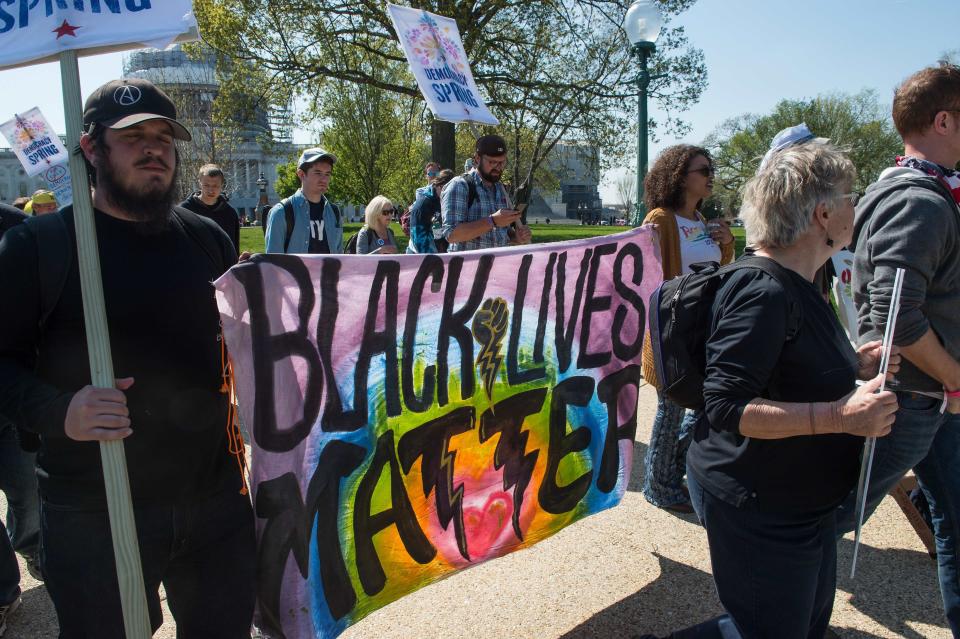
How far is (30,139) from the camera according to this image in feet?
26.3

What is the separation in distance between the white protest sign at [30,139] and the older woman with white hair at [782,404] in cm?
844

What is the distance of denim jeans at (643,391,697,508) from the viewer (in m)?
3.78

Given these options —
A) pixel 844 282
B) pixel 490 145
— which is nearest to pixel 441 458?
pixel 490 145

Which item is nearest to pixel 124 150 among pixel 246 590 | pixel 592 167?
pixel 246 590

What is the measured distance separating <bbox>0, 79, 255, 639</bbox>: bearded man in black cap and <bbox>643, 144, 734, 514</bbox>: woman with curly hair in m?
2.38

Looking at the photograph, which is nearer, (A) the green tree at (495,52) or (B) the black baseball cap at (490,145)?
(B) the black baseball cap at (490,145)

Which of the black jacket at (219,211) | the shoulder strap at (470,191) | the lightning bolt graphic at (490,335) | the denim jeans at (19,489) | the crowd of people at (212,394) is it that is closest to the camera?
the crowd of people at (212,394)

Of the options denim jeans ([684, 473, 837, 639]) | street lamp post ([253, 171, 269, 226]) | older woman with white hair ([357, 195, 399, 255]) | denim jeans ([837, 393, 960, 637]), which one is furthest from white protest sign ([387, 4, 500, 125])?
street lamp post ([253, 171, 269, 226])

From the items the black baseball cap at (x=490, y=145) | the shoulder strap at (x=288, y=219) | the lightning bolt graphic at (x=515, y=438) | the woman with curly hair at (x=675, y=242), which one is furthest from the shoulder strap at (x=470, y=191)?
the lightning bolt graphic at (x=515, y=438)

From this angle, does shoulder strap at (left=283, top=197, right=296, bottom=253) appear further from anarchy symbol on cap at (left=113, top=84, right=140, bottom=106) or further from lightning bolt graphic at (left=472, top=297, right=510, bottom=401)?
anarchy symbol on cap at (left=113, top=84, right=140, bottom=106)

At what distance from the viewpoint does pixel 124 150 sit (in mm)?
1846

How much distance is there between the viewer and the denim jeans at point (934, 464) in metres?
2.35

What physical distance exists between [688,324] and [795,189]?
1.49ft

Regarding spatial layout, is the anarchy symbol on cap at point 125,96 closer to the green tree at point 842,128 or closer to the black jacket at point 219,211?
the black jacket at point 219,211
